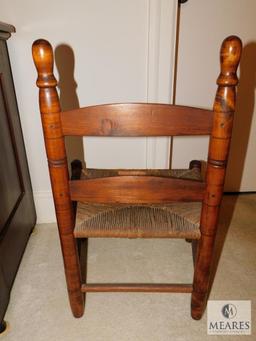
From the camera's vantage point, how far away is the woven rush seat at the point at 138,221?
0.77 m

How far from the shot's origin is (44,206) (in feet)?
4.68

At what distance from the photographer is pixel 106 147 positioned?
134cm

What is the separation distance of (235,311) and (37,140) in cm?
112

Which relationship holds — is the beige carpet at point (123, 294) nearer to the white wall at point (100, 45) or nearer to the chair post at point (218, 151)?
the chair post at point (218, 151)

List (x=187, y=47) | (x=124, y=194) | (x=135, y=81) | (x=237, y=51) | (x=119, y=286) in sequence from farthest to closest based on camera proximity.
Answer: (x=187, y=47) < (x=135, y=81) < (x=119, y=286) < (x=124, y=194) < (x=237, y=51)

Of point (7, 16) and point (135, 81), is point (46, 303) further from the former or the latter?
point (7, 16)

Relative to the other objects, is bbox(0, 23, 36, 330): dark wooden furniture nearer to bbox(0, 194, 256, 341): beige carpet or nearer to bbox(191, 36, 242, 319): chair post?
bbox(0, 194, 256, 341): beige carpet

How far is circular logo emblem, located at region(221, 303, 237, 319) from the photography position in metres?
0.96

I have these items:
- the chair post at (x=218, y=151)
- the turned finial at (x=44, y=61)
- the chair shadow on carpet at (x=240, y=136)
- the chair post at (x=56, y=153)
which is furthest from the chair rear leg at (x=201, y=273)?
the turned finial at (x=44, y=61)

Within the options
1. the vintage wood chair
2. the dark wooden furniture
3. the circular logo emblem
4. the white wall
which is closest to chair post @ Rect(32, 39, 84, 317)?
the vintage wood chair

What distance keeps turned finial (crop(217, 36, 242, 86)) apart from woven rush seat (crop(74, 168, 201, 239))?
0.42m

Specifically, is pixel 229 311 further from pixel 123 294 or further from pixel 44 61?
pixel 44 61

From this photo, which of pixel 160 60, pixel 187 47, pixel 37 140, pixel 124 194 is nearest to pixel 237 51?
pixel 124 194

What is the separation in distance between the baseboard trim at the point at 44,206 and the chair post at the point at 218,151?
881mm
